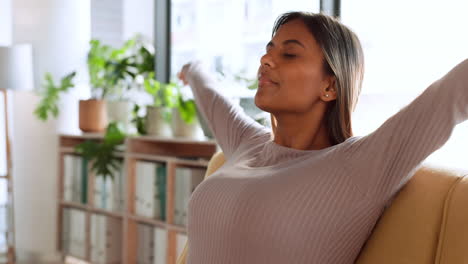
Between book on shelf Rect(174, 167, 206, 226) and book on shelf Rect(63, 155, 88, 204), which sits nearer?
book on shelf Rect(174, 167, 206, 226)

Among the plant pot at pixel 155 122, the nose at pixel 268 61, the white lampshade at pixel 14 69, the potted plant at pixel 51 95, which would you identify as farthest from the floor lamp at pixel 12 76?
the nose at pixel 268 61

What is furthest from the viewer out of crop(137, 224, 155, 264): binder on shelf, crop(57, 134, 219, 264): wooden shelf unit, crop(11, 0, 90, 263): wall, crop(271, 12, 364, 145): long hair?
crop(11, 0, 90, 263): wall

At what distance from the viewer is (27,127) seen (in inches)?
161

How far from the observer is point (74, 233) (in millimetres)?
3938

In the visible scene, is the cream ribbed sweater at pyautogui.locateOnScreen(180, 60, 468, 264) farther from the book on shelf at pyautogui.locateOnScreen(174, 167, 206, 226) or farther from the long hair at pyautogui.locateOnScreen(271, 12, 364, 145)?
the book on shelf at pyautogui.locateOnScreen(174, 167, 206, 226)

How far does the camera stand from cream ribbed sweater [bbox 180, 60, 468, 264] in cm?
96

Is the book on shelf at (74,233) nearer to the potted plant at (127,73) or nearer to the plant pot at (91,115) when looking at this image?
the plant pot at (91,115)

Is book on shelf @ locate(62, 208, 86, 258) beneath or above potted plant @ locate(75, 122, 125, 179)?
beneath

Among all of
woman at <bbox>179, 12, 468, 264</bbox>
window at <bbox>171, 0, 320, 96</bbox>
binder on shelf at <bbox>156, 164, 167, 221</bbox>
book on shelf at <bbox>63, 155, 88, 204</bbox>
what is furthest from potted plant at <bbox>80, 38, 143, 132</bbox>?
woman at <bbox>179, 12, 468, 264</bbox>

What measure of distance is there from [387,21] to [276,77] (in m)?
1.35

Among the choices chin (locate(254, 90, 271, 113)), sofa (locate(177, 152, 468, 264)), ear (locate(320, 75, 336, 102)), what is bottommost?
sofa (locate(177, 152, 468, 264))

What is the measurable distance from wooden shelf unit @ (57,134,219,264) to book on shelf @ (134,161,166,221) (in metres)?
0.04

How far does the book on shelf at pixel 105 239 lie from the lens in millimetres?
3637

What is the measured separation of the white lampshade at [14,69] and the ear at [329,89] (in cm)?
290
